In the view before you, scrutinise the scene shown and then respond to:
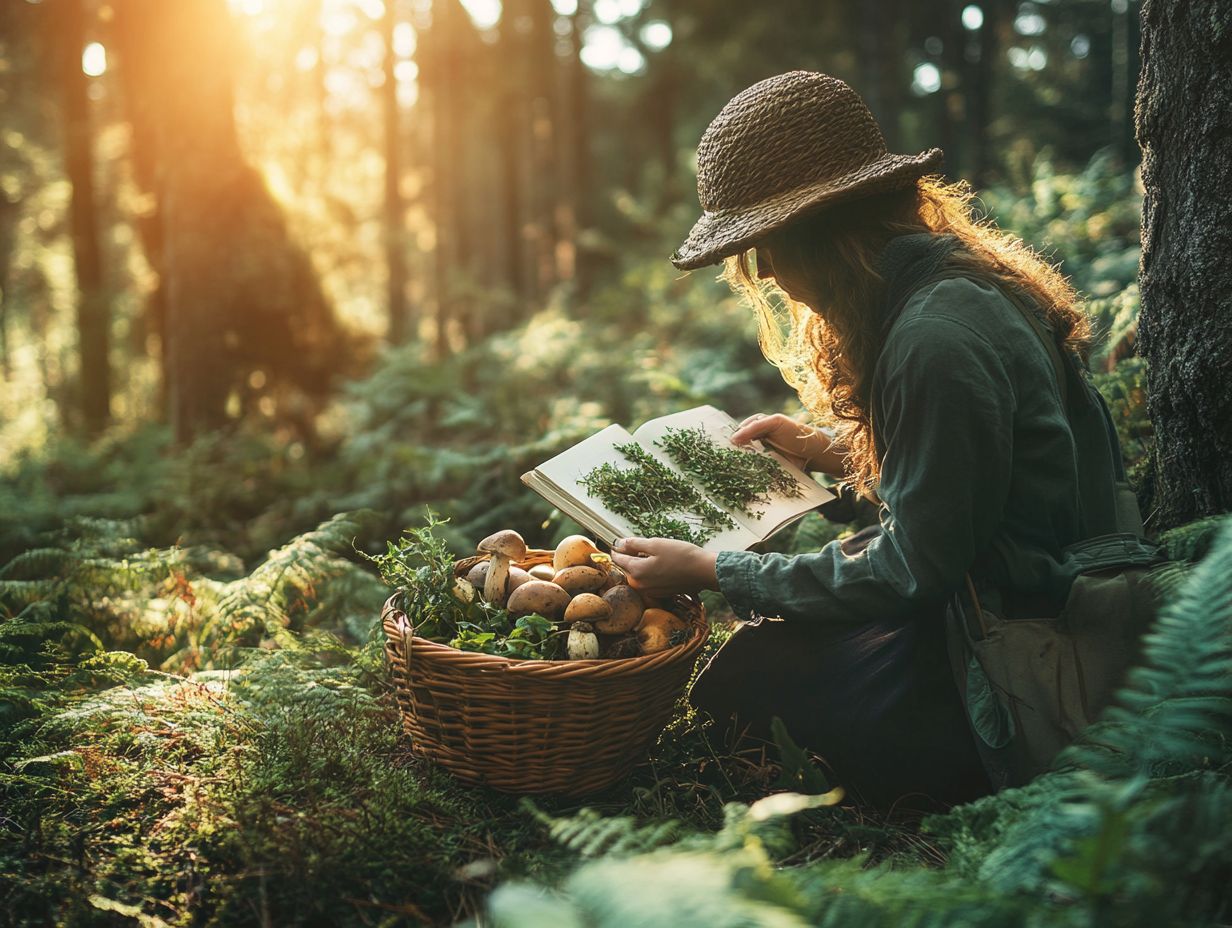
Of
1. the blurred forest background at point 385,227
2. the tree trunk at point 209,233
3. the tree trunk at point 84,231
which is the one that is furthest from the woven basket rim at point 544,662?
the tree trunk at point 84,231

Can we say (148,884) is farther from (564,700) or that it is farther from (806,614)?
(806,614)

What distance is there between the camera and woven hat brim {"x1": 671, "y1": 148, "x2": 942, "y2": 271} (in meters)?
2.49

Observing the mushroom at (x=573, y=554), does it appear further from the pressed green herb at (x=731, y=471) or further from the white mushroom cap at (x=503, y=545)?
the pressed green herb at (x=731, y=471)

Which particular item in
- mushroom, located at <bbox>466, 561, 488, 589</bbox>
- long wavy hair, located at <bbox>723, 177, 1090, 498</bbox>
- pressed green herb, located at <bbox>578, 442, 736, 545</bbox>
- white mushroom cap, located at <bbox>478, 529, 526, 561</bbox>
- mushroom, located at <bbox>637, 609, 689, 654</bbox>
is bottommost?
mushroom, located at <bbox>637, 609, 689, 654</bbox>

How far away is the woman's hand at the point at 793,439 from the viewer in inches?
133

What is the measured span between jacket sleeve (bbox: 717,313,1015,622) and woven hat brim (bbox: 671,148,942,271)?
437 mm

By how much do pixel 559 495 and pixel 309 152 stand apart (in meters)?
14.8

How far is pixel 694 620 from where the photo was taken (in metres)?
2.88

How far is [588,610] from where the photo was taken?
2.67 meters

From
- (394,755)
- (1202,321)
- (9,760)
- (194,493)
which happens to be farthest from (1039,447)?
(194,493)

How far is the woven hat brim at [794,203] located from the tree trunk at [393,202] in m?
13.9

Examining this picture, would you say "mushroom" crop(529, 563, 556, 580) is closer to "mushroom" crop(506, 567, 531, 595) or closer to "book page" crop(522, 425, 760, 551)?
"mushroom" crop(506, 567, 531, 595)

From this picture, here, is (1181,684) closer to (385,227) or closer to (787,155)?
(787,155)

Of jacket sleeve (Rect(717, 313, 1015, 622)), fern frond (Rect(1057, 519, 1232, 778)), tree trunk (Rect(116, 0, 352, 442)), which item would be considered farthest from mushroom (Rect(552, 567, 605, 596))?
tree trunk (Rect(116, 0, 352, 442))
